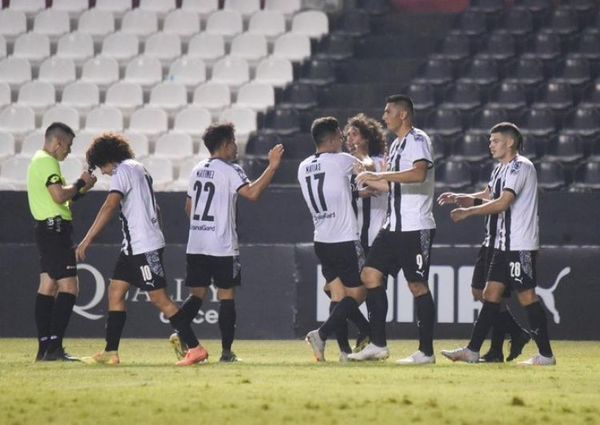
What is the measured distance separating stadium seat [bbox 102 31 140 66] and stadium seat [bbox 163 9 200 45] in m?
0.51

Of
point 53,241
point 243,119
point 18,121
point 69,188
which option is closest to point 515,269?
point 69,188

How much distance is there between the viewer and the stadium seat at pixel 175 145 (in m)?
18.4

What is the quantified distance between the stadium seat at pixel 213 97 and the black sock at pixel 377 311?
8.73m

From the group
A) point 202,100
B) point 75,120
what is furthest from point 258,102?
point 75,120

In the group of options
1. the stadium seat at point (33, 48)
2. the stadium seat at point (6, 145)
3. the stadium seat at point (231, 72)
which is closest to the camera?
the stadium seat at point (6, 145)

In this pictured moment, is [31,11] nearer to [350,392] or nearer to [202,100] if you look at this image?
[202,100]

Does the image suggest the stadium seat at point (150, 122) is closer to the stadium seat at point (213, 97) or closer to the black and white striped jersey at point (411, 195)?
the stadium seat at point (213, 97)

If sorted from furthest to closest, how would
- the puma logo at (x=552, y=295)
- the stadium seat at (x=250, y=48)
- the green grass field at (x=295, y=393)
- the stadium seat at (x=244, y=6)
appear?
the stadium seat at (x=244, y=6), the stadium seat at (x=250, y=48), the puma logo at (x=552, y=295), the green grass field at (x=295, y=393)

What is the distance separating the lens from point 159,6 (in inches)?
827

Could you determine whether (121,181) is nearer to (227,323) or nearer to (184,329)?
(184,329)

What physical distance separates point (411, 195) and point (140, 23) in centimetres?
1105

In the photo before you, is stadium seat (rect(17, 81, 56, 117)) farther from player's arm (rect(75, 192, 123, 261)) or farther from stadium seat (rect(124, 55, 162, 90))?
player's arm (rect(75, 192, 123, 261))

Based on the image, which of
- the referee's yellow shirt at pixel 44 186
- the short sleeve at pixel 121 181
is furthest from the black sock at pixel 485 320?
the referee's yellow shirt at pixel 44 186

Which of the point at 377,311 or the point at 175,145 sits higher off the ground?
the point at 175,145
